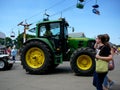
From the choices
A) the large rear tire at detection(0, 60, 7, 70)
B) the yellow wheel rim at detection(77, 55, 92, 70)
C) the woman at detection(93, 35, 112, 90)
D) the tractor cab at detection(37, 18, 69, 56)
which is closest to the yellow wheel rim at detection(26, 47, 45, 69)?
the tractor cab at detection(37, 18, 69, 56)

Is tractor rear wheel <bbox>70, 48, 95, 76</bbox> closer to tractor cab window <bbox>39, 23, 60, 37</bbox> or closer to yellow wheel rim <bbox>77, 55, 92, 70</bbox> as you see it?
yellow wheel rim <bbox>77, 55, 92, 70</bbox>

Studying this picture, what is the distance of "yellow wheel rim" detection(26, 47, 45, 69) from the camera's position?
13.6 m

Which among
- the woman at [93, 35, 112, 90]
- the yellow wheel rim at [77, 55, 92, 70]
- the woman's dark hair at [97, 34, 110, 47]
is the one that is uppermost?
the woman's dark hair at [97, 34, 110, 47]

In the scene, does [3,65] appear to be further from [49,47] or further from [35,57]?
[49,47]

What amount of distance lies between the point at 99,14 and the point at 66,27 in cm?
761

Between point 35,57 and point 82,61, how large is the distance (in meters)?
2.51

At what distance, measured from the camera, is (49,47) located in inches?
535

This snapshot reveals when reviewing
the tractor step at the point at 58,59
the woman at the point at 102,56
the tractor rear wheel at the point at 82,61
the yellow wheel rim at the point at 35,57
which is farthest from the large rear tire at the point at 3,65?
the woman at the point at 102,56

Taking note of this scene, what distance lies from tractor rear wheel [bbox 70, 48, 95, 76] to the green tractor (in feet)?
0.35

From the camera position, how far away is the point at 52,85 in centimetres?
979

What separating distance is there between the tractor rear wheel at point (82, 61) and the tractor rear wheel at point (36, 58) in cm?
134

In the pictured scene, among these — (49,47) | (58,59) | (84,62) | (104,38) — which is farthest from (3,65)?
(104,38)

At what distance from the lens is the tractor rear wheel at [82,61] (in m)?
12.5

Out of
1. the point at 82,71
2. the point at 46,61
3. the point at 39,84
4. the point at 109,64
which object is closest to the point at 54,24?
the point at 46,61
